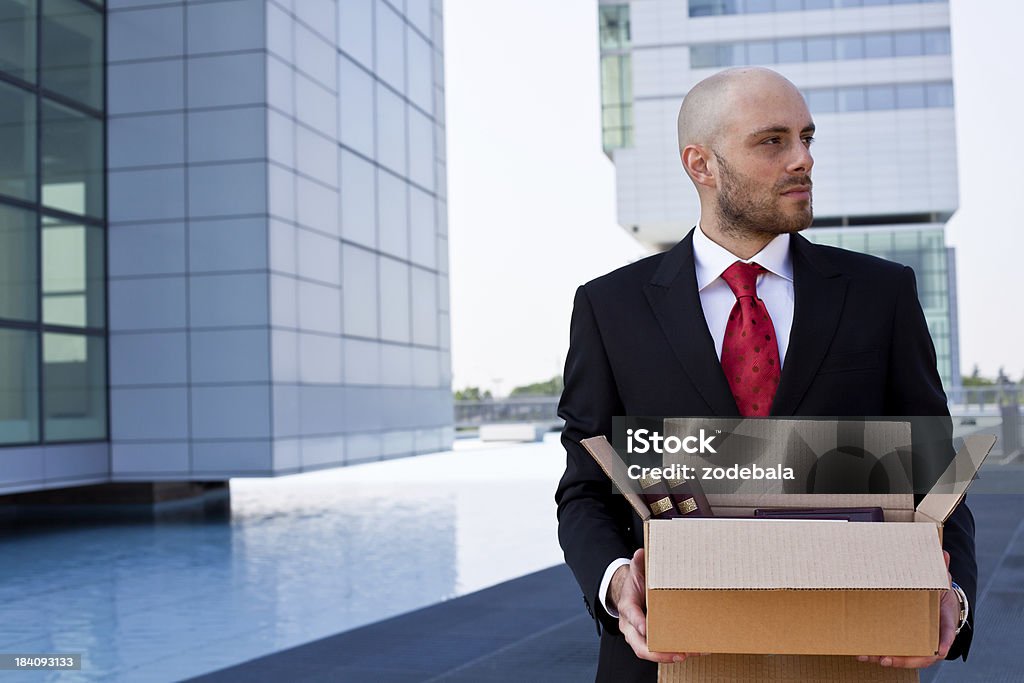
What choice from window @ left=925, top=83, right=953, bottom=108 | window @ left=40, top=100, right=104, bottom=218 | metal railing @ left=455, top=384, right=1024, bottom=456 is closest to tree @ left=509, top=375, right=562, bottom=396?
window @ left=925, top=83, right=953, bottom=108

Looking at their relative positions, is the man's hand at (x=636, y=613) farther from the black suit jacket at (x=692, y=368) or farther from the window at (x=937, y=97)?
the window at (x=937, y=97)

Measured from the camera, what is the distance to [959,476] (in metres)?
1.53

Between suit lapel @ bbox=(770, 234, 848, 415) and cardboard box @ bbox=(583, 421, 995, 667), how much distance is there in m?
0.49

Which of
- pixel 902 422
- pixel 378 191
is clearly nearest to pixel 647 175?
pixel 378 191

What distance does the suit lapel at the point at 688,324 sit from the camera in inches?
76.5

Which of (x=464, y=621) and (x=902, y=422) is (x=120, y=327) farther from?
(x=902, y=422)

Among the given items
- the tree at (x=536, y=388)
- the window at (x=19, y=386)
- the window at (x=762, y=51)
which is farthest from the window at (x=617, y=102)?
the window at (x=19, y=386)

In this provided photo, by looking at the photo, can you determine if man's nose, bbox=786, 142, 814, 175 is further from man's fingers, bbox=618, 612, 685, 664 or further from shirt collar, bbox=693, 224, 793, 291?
man's fingers, bbox=618, 612, 685, 664

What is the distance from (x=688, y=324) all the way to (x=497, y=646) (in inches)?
217

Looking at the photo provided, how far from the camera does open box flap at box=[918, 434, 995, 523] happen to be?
151 cm

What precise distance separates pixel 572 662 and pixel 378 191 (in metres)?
14.9

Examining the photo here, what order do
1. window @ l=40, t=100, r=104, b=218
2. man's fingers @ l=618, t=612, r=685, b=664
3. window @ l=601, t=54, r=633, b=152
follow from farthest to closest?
window @ l=601, t=54, r=633, b=152, window @ l=40, t=100, r=104, b=218, man's fingers @ l=618, t=612, r=685, b=664

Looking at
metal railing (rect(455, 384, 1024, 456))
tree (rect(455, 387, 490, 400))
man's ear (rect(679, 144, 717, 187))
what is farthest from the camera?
tree (rect(455, 387, 490, 400))

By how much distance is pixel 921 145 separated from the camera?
57531 mm
